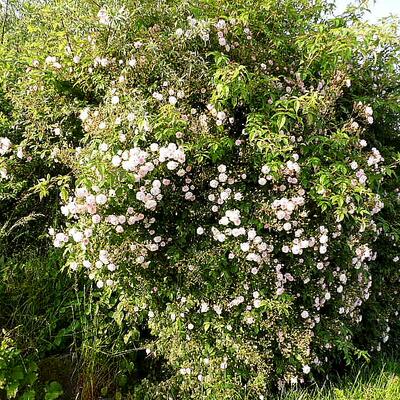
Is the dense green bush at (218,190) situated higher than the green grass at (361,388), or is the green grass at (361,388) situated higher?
the dense green bush at (218,190)

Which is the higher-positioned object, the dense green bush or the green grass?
the dense green bush

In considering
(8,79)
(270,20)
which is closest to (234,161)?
(270,20)

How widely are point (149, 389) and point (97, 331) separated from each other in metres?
0.45

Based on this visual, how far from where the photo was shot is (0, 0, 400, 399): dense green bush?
9.66ft

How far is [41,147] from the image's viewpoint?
3.79m

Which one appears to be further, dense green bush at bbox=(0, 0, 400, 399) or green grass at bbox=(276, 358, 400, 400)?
green grass at bbox=(276, 358, 400, 400)

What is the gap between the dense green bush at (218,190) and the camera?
295cm

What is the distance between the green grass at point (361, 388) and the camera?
10.5ft

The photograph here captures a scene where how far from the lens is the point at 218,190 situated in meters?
3.08

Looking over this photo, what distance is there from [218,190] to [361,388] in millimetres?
1470

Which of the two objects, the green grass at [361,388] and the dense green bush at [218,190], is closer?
the dense green bush at [218,190]

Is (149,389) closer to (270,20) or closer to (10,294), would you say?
(10,294)

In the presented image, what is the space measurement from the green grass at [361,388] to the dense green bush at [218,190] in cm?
11

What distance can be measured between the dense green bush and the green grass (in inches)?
4.2
